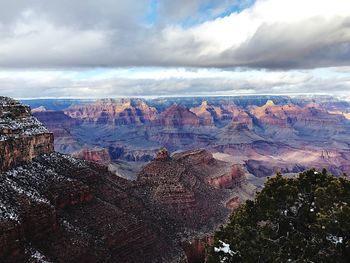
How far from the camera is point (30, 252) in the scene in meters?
44.1

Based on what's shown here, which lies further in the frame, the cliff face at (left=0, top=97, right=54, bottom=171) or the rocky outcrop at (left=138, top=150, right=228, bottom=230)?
the rocky outcrop at (left=138, top=150, right=228, bottom=230)

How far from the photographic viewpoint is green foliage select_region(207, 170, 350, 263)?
89.6 feet

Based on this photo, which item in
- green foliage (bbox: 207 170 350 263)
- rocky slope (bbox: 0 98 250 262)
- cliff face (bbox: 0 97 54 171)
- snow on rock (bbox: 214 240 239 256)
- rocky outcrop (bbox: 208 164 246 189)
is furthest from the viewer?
rocky outcrop (bbox: 208 164 246 189)

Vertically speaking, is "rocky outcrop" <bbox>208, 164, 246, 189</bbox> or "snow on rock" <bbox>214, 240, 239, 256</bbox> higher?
"snow on rock" <bbox>214, 240, 239, 256</bbox>

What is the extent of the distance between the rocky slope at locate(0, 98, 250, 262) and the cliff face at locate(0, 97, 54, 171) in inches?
5.9

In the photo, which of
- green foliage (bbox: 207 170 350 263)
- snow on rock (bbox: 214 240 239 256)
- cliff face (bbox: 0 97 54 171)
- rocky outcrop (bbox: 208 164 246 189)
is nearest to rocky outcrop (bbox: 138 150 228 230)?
cliff face (bbox: 0 97 54 171)

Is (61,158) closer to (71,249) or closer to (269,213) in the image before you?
(71,249)

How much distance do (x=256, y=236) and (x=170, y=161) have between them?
7836 centimetres

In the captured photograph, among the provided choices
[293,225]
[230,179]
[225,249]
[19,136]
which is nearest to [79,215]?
[19,136]

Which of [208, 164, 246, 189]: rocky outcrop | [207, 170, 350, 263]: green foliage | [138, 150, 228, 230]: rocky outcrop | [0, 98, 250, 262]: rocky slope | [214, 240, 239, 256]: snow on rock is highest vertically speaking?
[207, 170, 350, 263]: green foliage

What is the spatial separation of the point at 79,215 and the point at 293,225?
3391cm

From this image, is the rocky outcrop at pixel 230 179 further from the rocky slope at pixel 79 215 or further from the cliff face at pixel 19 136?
the cliff face at pixel 19 136

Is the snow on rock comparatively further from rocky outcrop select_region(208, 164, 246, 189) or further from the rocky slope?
rocky outcrop select_region(208, 164, 246, 189)

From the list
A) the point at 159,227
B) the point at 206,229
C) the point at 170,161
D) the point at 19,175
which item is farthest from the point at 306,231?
the point at 170,161
